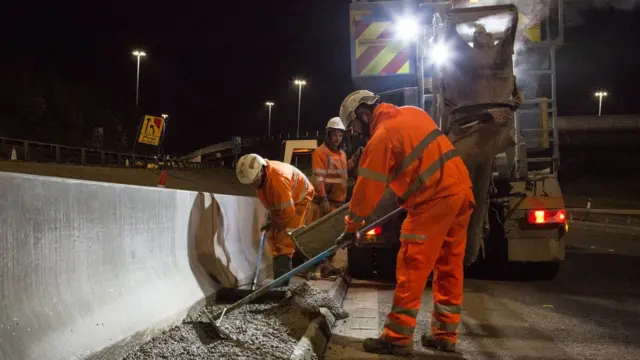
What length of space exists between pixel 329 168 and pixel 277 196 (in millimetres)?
1961

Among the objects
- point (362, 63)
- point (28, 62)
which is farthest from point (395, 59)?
point (28, 62)

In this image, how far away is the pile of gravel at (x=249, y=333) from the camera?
369 cm

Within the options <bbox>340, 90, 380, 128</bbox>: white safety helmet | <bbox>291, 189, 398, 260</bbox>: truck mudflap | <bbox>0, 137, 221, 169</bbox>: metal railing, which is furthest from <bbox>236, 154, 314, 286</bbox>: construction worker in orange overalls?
<bbox>0, 137, 221, 169</bbox>: metal railing

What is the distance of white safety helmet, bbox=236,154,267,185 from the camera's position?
5.88 meters

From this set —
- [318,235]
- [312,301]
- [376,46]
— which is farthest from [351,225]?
[376,46]

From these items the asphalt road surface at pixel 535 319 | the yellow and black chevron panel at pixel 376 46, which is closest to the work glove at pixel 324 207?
the asphalt road surface at pixel 535 319

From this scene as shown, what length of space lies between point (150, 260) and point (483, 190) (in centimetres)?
323

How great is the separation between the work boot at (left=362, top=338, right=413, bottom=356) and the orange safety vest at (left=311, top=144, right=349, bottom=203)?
155 inches

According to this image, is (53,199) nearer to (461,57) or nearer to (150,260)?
(150,260)

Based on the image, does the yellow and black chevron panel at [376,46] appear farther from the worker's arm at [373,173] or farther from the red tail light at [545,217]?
the worker's arm at [373,173]

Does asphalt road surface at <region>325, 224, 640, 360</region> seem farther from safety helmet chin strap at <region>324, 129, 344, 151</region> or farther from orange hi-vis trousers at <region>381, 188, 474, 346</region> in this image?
safety helmet chin strap at <region>324, 129, 344, 151</region>

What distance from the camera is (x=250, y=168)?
589cm

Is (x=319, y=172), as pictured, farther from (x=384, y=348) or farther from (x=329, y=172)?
(x=384, y=348)

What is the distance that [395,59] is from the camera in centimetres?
679
